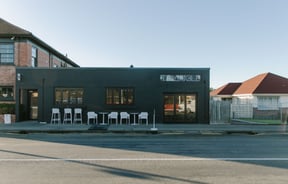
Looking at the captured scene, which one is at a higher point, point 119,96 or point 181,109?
point 119,96

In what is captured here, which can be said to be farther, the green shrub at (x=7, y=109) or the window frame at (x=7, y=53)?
the window frame at (x=7, y=53)

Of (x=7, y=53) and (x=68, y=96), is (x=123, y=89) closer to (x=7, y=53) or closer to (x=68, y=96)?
(x=68, y=96)

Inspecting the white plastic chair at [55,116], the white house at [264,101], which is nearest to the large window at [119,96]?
the white plastic chair at [55,116]

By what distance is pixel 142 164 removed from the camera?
7.00 metres

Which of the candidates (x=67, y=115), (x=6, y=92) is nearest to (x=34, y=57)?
(x=6, y=92)

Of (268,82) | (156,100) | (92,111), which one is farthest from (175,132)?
(268,82)

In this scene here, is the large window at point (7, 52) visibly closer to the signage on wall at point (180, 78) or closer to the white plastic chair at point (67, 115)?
the white plastic chair at point (67, 115)

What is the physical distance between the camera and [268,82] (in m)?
30.0

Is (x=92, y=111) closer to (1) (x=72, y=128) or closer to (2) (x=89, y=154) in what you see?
(1) (x=72, y=128)

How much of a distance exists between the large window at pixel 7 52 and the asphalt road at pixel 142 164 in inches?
478

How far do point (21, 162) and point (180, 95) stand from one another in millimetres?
13386

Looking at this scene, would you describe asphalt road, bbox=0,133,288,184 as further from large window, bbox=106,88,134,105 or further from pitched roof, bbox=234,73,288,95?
pitched roof, bbox=234,73,288,95

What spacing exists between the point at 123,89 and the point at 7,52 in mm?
9782

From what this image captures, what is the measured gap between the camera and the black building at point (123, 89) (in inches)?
740
